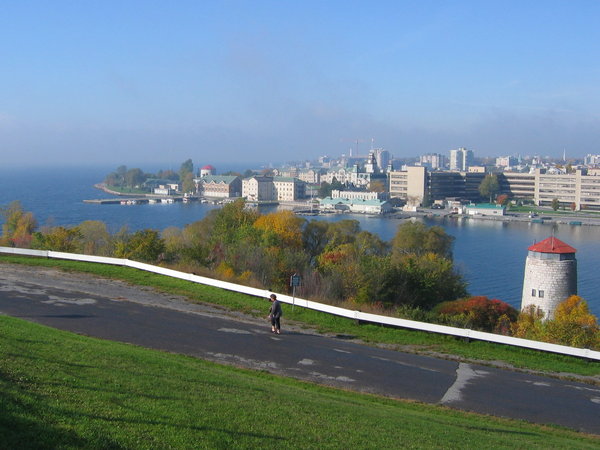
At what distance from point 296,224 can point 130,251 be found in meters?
8.89

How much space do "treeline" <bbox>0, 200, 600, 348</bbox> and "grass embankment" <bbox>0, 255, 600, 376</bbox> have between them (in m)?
1.02

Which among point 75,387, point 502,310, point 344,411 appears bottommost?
point 502,310

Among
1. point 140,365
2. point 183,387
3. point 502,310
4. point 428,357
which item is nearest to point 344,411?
point 183,387

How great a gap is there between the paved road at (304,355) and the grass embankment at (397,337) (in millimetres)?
350

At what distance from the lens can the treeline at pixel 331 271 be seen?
1145cm

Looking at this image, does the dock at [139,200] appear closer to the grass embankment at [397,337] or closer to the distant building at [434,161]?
the grass embankment at [397,337]

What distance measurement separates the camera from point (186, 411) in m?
3.81

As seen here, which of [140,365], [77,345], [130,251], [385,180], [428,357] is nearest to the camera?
[140,365]

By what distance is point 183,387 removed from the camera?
14.8ft

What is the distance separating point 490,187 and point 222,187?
108 feet

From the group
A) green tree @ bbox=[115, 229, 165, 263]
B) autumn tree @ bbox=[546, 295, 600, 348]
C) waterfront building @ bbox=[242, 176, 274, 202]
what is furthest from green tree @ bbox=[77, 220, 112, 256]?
waterfront building @ bbox=[242, 176, 274, 202]

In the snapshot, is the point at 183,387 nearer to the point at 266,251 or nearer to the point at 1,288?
the point at 1,288

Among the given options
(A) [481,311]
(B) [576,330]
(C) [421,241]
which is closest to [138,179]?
(C) [421,241]

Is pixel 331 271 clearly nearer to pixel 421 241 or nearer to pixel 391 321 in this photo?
pixel 391 321
